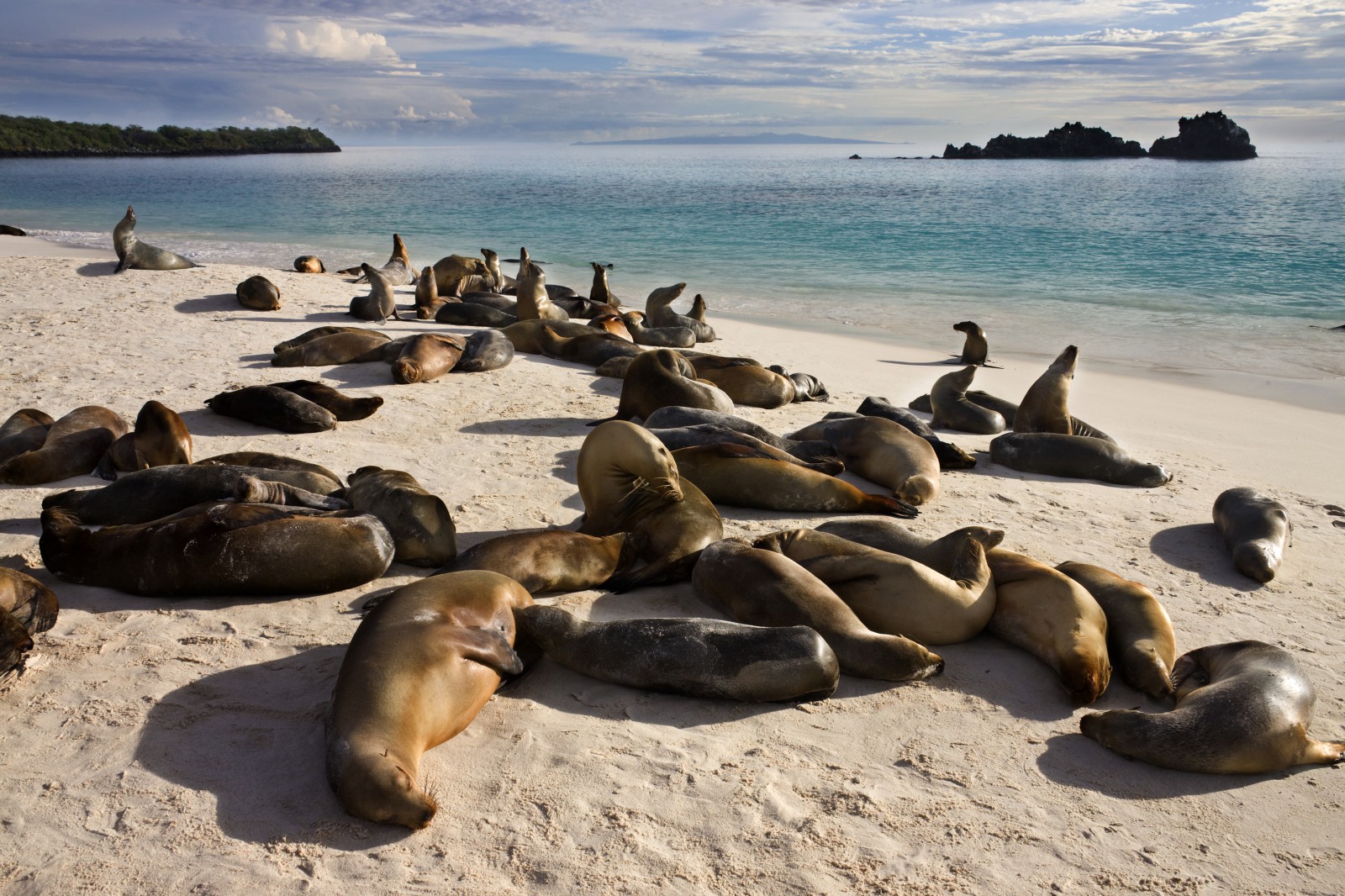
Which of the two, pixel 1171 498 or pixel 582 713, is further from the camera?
pixel 1171 498

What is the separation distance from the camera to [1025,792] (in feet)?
9.80

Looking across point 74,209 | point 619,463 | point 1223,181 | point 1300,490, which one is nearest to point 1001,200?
point 1223,181

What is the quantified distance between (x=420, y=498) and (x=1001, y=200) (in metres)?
43.5

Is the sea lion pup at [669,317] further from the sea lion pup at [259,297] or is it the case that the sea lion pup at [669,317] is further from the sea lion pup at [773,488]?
the sea lion pup at [773,488]

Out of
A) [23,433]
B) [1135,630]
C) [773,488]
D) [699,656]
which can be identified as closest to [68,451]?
[23,433]

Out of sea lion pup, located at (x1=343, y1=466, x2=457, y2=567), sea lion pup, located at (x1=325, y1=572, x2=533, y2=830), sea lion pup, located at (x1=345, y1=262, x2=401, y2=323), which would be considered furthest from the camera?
sea lion pup, located at (x1=345, y1=262, x2=401, y2=323)

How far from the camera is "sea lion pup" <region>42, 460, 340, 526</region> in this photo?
455cm

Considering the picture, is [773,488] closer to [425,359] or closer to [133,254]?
[425,359]

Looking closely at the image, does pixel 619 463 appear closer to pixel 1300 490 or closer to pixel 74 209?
pixel 1300 490

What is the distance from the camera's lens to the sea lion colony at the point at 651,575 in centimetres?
313

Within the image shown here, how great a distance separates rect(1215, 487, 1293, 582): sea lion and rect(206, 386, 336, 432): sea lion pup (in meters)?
5.49

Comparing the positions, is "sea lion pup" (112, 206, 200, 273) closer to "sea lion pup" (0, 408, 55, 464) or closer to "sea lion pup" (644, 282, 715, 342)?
"sea lion pup" (644, 282, 715, 342)

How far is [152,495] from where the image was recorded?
15.0 ft

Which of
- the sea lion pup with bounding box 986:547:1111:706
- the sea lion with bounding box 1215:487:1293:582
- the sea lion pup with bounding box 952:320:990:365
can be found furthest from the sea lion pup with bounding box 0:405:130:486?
the sea lion pup with bounding box 952:320:990:365
